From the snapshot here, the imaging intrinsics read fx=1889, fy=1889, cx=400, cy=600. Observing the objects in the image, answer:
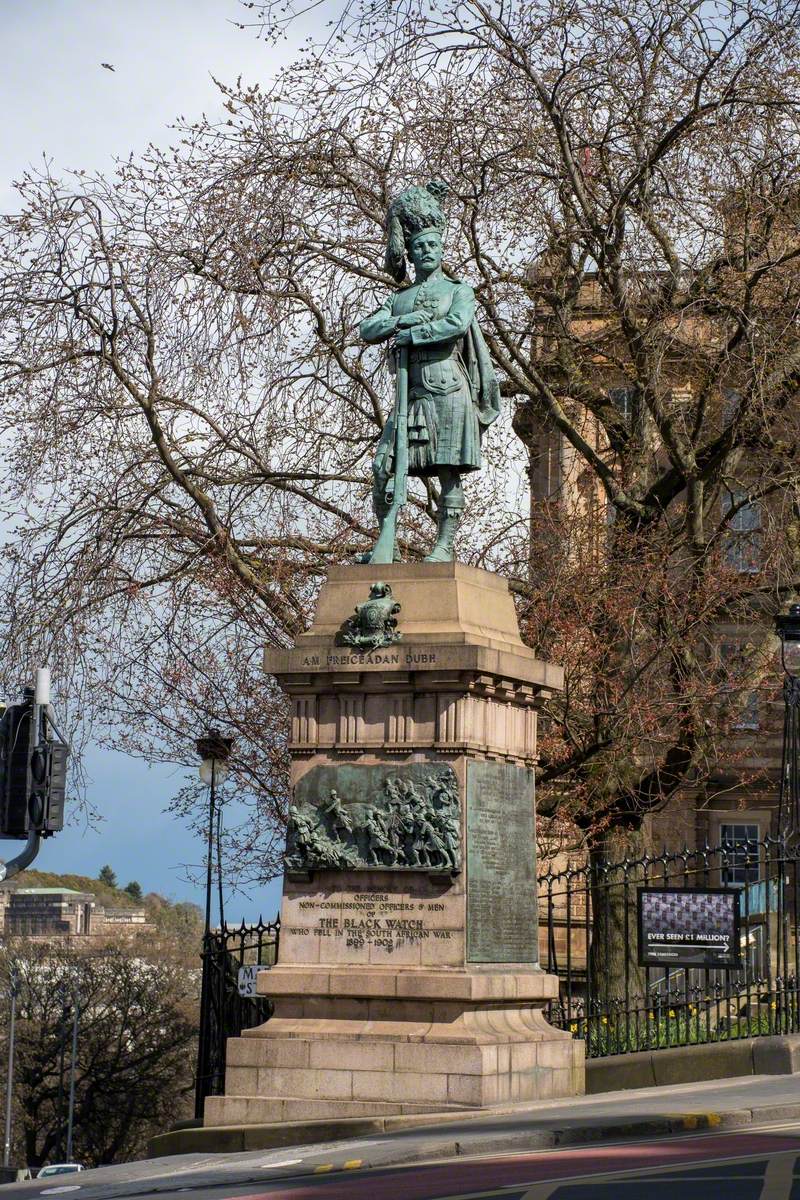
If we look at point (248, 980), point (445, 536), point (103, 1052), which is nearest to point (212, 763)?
point (248, 980)

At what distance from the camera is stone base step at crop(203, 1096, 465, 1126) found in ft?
45.7

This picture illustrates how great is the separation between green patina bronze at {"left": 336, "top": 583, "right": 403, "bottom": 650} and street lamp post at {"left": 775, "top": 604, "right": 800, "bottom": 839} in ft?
16.3

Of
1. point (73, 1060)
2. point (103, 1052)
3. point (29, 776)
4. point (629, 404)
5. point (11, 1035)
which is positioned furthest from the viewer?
point (11, 1035)

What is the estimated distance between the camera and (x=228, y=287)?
2258 cm

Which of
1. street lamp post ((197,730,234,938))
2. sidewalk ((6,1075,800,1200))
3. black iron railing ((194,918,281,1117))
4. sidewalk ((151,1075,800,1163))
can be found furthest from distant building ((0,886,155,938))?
sidewalk ((6,1075,800,1200))

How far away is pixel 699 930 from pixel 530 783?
230cm

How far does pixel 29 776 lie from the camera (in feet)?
42.2

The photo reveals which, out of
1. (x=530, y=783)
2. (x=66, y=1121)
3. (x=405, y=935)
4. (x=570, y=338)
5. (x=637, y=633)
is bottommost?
(x=66, y=1121)

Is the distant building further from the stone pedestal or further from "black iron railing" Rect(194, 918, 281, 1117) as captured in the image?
the stone pedestal

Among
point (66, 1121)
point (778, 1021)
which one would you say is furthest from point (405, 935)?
point (66, 1121)

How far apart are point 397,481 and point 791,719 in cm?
624

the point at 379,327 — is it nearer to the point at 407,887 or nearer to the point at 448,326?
the point at 448,326

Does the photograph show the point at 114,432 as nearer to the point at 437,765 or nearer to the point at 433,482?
the point at 433,482

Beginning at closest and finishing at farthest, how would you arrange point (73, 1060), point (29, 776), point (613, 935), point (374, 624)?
point (29, 776) < point (374, 624) < point (613, 935) < point (73, 1060)
